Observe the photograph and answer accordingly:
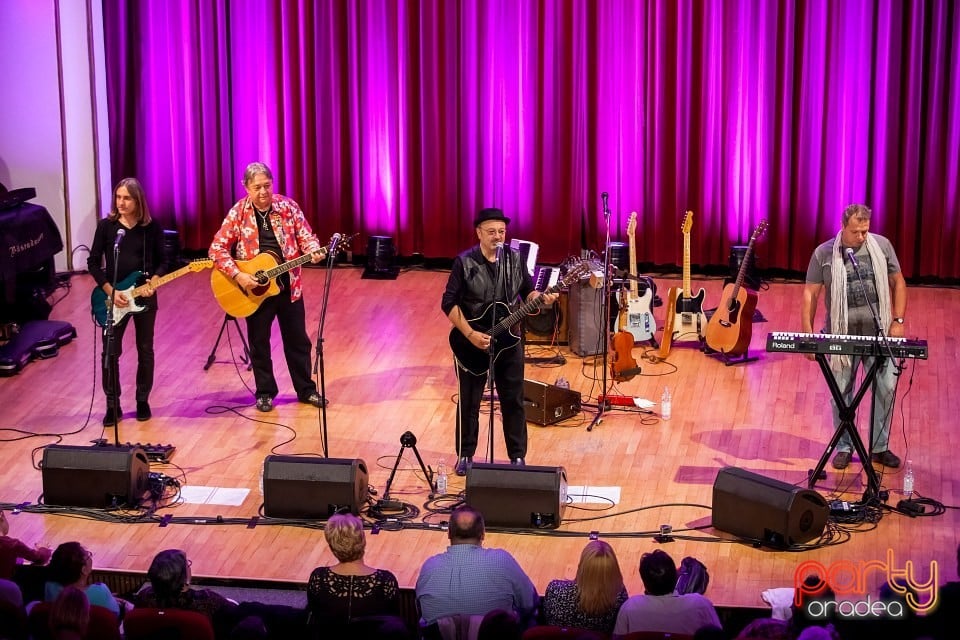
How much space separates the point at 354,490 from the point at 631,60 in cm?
659

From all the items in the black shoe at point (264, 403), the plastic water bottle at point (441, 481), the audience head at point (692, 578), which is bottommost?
the plastic water bottle at point (441, 481)

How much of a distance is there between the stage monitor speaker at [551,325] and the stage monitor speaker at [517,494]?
3.52 meters

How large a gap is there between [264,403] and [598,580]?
4.34m

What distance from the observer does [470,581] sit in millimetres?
5523

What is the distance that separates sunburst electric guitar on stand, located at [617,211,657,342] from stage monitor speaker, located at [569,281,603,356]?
0.76ft

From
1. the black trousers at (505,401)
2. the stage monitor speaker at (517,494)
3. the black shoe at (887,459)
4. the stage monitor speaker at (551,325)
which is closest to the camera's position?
the stage monitor speaker at (517,494)

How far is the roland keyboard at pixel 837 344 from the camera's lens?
7.08 metres

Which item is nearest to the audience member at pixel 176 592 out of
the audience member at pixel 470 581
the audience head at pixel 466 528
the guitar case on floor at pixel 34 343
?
the audience member at pixel 470 581

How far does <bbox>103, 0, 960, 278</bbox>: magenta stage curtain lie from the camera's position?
12.1m

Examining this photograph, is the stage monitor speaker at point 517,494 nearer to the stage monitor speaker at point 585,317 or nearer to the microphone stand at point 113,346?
the microphone stand at point 113,346

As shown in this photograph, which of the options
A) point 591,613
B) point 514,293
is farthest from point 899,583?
point 514,293

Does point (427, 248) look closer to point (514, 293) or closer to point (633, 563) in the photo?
point (514, 293)

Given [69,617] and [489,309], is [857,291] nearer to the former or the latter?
[489,309]

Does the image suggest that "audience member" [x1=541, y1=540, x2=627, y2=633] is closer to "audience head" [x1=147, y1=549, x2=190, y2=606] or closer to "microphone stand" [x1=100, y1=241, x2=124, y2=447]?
"audience head" [x1=147, y1=549, x2=190, y2=606]
